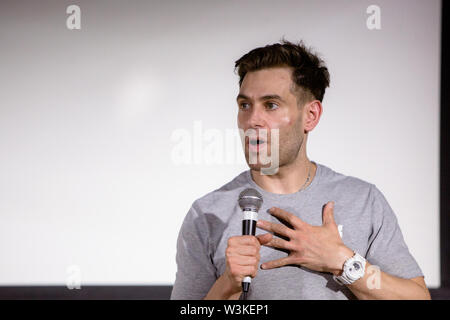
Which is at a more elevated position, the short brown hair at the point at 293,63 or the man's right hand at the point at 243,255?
the short brown hair at the point at 293,63

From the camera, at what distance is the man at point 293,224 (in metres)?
1.27

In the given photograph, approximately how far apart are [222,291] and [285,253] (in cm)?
24

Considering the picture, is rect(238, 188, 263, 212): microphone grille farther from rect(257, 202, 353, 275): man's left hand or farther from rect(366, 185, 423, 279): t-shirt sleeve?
rect(366, 185, 423, 279): t-shirt sleeve

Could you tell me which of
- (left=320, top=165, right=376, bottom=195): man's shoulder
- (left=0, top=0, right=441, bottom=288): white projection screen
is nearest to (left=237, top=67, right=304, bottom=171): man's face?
(left=320, top=165, right=376, bottom=195): man's shoulder

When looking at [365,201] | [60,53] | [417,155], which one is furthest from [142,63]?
[417,155]

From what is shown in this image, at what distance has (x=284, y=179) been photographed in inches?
58.6

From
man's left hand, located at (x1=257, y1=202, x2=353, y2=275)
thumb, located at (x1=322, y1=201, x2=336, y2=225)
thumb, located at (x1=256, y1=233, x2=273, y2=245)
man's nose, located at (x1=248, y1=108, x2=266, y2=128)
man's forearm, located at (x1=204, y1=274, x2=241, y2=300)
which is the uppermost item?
man's nose, located at (x1=248, y1=108, x2=266, y2=128)

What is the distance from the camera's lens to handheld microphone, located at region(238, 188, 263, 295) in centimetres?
113

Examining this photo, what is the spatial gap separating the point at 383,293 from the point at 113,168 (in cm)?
114

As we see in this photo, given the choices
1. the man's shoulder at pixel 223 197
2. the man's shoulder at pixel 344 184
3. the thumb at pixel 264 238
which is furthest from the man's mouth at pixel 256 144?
the thumb at pixel 264 238

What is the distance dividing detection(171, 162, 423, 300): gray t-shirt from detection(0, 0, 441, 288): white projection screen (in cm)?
30

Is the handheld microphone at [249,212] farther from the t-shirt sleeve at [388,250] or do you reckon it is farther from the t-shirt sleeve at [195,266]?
the t-shirt sleeve at [388,250]

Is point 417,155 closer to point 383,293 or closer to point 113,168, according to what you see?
point 383,293

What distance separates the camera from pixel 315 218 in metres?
1.39
